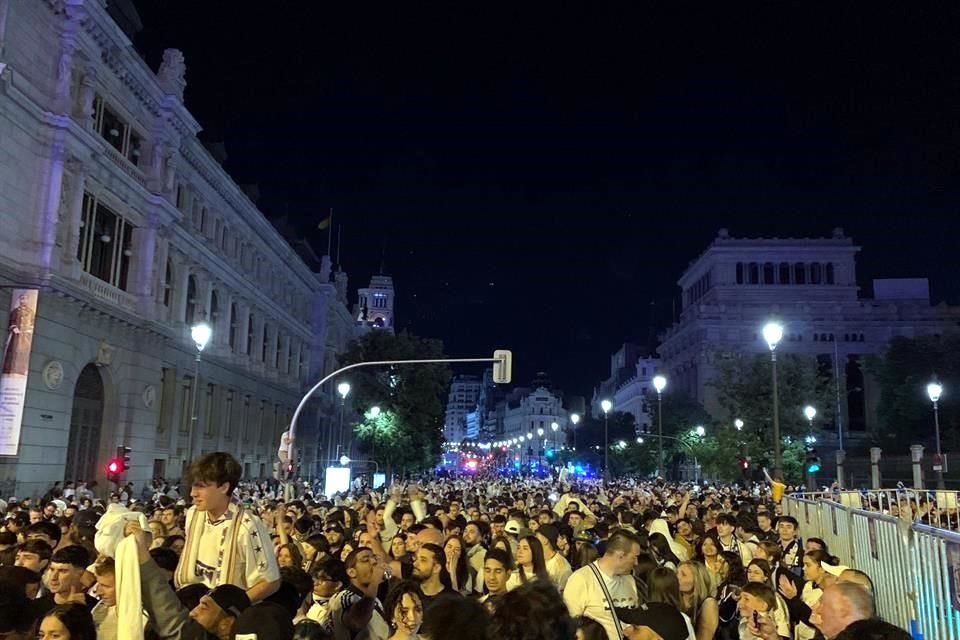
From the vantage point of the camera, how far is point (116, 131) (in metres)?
32.7

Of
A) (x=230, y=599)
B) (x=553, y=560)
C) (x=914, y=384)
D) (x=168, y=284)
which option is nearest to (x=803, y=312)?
(x=914, y=384)

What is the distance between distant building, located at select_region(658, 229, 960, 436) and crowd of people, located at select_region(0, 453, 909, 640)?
75962 mm

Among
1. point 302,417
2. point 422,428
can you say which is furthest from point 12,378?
point 302,417

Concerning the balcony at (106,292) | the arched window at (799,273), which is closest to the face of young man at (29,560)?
the balcony at (106,292)

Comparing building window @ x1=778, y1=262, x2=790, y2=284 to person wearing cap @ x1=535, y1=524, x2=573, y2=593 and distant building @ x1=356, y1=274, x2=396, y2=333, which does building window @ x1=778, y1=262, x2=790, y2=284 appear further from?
person wearing cap @ x1=535, y1=524, x2=573, y2=593

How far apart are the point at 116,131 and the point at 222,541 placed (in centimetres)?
3179

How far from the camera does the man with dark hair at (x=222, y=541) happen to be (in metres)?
5.33

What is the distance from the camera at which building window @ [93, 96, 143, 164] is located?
31.3 meters

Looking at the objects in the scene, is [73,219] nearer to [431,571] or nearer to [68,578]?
[68,578]

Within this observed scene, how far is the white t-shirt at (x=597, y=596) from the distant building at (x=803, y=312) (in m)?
78.3

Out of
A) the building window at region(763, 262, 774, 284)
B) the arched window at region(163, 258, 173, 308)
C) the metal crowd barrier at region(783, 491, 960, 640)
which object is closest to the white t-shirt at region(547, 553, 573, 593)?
the metal crowd barrier at region(783, 491, 960, 640)

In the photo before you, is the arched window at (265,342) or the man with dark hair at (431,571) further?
the arched window at (265,342)

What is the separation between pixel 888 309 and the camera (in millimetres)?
88875

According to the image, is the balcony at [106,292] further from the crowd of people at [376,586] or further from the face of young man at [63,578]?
the face of young man at [63,578]
